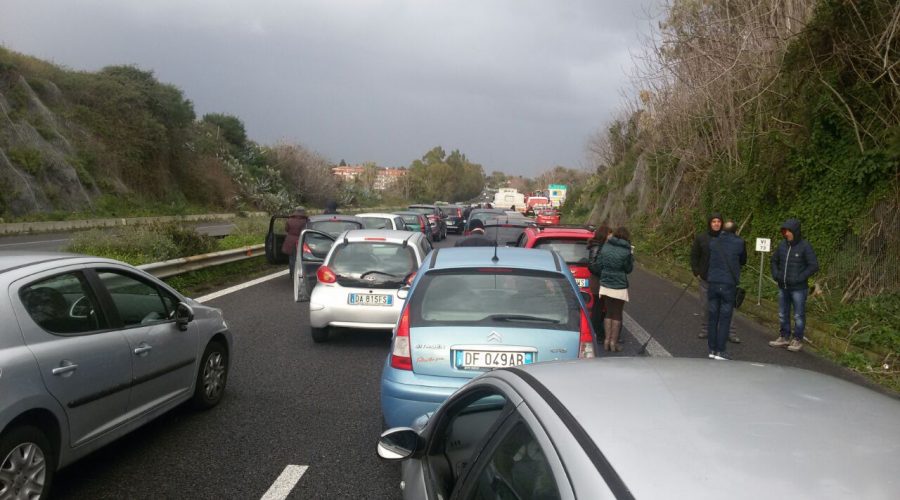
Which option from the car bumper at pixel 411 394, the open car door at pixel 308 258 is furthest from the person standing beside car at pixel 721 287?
the open car door at pixel 308 258

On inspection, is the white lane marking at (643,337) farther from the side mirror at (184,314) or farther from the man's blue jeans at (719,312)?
the side mirror at (184,314)

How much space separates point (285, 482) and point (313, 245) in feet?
27.8

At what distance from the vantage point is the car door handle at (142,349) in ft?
16.7

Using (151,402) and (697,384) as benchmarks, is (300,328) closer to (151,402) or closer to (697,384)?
(151,402)

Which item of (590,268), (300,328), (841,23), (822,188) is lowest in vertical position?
(300,328)

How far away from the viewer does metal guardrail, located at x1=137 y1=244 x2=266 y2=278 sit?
485 inches

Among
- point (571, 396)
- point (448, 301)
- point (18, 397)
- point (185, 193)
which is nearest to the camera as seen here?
point (571, 396)

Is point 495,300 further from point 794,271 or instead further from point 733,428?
point 794,271

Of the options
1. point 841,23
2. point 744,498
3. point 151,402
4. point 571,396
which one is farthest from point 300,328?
point 841,23

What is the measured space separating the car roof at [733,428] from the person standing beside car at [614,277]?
680 cm

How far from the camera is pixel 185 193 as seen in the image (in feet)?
184

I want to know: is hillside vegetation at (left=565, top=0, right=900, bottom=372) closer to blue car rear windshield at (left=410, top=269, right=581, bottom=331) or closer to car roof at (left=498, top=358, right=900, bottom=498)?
blue car rear windshield at (left=410, top=269, right=581, bottom=331)

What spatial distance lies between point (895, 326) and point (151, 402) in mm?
10145

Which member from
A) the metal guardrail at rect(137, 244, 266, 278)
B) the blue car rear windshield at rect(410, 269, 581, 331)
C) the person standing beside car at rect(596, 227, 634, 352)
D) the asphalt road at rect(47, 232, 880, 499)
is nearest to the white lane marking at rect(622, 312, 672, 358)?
the asphalt road at rect(47, 232, 880, 499)
